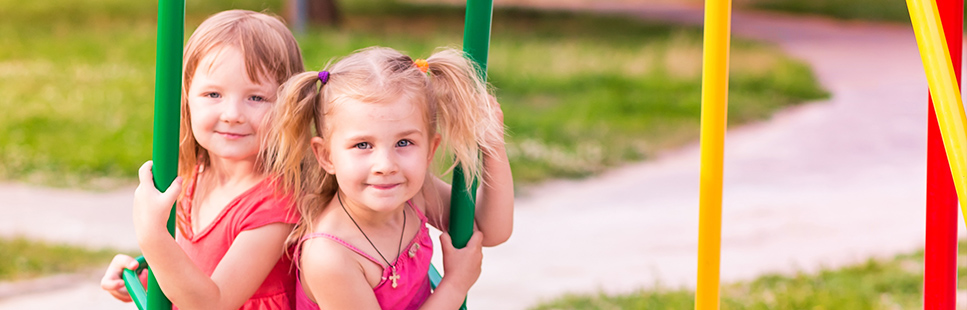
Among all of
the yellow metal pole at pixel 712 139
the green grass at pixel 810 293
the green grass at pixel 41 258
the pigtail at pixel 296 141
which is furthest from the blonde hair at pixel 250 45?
the green grass at pixel 41 258

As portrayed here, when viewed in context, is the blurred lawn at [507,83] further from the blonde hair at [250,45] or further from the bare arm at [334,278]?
the bare arm at [334,278]

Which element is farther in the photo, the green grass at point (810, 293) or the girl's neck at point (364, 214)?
the green grass at point (810, 293)

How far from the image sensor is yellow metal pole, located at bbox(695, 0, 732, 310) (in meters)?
1.56

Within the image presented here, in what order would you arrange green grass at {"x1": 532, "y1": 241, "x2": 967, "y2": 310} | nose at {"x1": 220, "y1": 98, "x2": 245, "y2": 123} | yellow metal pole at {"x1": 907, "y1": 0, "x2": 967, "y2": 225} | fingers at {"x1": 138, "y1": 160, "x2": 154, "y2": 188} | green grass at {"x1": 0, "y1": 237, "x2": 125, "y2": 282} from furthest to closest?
1. green grass at {"x1": 0, "y1": 237, "x2": 125, "y2": 282}
2. green grass at {"x1": 532, "y1": 241, "x2": 967, "y2": 310}
3. nose at {"x1": 220, "y1": 98, "x2": 245, "y2": 123}
4. fingers at {"x1": 138, "y1": 160, "x2": 154, "y2": 188}
5. yellow metal pole at {"x1": 907, "y1": 0, "x2": 967, "y2": 225}

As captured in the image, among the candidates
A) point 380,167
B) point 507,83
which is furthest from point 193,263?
point 507,83

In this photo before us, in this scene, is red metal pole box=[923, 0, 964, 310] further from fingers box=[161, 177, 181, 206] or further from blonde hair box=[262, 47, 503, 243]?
fingers box=[161, 177, 181, 206]

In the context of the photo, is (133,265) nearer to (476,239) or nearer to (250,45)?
(250,45)

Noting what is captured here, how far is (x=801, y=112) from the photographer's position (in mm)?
7859

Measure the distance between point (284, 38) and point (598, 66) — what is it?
7690mm

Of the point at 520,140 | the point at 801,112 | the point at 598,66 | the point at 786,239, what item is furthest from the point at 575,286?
the point at 598,66

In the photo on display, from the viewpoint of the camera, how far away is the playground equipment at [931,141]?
137 cm

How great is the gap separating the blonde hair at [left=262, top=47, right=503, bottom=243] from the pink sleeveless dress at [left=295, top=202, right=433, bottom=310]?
101 millimetres

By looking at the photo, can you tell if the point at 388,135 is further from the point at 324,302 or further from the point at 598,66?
the point at 598,66

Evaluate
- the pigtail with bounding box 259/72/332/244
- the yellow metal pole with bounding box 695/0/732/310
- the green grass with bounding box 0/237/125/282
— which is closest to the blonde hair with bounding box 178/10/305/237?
the pigtail with bounding box 259/72/332/244
